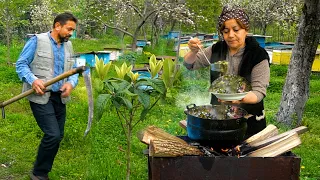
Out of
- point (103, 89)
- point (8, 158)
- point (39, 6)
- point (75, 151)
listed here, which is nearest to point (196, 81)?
point (103, 89)

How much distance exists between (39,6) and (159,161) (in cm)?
1998

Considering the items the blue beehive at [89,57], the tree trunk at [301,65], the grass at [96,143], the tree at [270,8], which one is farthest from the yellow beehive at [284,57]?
the tree trunk at [301,65]

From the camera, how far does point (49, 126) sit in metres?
4.04

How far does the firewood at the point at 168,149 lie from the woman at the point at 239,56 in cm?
50

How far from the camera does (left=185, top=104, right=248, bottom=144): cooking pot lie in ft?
8.95

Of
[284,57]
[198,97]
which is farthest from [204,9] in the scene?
[198,97]

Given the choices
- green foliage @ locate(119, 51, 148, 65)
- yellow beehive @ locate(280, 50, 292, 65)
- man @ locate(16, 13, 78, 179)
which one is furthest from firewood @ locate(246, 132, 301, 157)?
yellow beehive @ locate(280, 50, 292, 65)

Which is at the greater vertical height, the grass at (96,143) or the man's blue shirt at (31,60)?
the man's blue shirt at (31,60)

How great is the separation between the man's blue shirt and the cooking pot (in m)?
1.60

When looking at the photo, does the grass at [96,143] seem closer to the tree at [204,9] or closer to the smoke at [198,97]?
the smoke at [198,97]

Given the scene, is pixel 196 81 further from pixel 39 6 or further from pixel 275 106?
pixel 39 6

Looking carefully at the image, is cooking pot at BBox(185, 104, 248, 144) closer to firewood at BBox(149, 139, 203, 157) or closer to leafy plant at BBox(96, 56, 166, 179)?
firewood at BBox(149, 139, 203, 157)

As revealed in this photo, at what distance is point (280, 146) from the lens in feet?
9.22

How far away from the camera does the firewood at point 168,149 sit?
2.67 m
